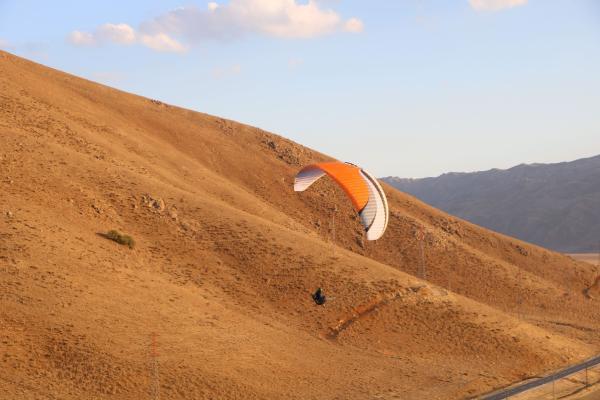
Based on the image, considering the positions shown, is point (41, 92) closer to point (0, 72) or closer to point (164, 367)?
point (0, 72)

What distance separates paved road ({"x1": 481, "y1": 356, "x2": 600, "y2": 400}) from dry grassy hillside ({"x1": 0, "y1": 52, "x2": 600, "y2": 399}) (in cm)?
106

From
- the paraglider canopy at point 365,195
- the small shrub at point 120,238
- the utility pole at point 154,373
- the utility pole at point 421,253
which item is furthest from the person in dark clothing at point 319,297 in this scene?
the utility pole at point 421,253

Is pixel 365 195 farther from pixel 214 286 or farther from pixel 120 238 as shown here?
pixel 120 238

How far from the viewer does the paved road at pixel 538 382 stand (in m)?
32.7

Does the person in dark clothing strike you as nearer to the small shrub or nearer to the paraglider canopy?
the paraglider canopy

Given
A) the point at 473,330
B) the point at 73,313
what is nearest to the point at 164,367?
the point at 73,313

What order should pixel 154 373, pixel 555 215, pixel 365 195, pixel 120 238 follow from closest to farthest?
pixel 154 373 → pixel 365 195 → pixel 120 238 → pixel 555 215

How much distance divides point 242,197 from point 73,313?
27579 millimetres

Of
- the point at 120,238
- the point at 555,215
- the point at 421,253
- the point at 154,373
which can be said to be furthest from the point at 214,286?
the point at 555,215

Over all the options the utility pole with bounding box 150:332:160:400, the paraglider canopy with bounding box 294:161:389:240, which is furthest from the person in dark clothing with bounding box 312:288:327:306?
the utility pole with bounding box 150:332:160:400

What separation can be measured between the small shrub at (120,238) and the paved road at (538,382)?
67.8 ft

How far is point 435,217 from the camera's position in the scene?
72.1m

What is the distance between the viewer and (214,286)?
4059cm

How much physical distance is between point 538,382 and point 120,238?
76.6ft
